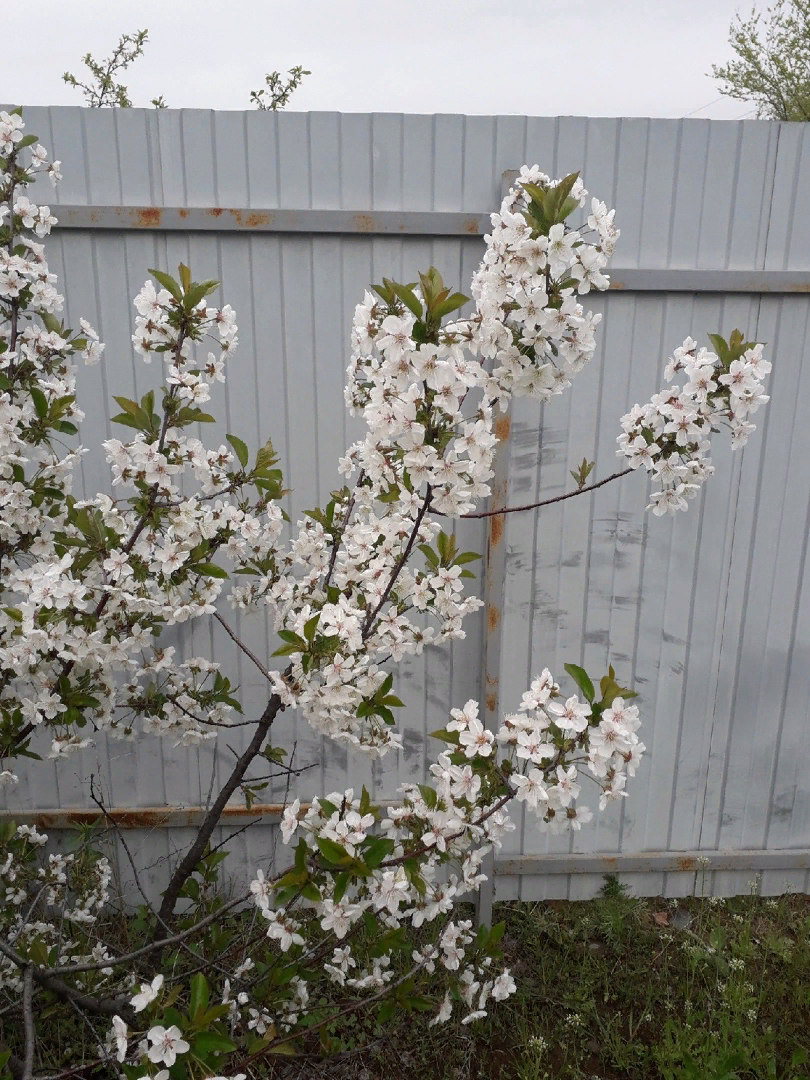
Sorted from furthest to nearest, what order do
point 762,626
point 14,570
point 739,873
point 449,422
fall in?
point 739,873 → point 762,626 → point 14,570 → point 449,422

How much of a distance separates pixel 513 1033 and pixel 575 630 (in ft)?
4.04

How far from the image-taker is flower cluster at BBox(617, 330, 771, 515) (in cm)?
148

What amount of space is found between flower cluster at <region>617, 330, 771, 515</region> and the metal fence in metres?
0.69

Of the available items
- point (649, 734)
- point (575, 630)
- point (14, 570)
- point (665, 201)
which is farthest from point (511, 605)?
point (14, 570)

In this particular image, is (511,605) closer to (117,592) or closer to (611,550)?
(611,550)

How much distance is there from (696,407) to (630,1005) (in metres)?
1.89

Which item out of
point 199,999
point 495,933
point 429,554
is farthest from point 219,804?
point 429,554

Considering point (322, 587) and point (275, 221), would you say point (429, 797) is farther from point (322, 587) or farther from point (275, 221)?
point (275, 221)

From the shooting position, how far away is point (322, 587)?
2.03m

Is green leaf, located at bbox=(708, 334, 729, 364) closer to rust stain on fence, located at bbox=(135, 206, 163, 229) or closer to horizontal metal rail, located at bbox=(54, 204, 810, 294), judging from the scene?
horizontal metal rail, located at bbox=(54, 204, 810, 294)

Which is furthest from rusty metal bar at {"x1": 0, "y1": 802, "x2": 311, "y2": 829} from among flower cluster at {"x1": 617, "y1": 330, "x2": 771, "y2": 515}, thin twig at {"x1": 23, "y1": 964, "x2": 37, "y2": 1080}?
flower cluster at {"x1": 617, "y1": 330, "x2": 771, "y2": 515}

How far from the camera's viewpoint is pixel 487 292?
Answer: 1.39 meters

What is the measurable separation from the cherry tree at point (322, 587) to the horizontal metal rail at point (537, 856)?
30cm

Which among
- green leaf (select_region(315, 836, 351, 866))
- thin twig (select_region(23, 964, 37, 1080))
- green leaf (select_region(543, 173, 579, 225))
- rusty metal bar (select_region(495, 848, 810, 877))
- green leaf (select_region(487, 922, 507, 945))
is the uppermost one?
green leaf (select_region(543, 173, 579, 225))
